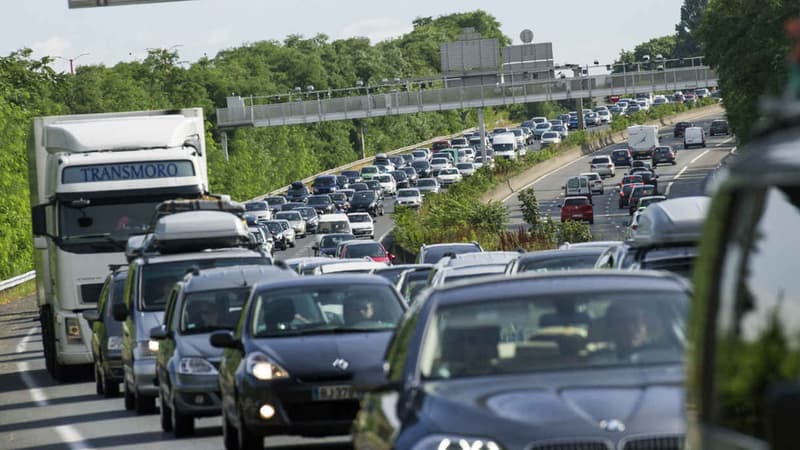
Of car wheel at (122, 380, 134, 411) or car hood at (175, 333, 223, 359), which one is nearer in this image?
car hood at (175, 333, 223, 359)

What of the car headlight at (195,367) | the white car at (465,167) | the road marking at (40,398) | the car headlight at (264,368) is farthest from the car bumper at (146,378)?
the white car at (465,167)

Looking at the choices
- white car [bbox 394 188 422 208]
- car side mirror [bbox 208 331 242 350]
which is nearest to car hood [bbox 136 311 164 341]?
car side mirror [bbox 208 331 242 350]

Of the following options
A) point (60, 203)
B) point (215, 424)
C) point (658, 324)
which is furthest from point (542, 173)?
point (658, 324)

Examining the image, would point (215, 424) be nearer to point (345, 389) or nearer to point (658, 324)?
point (345, 389)

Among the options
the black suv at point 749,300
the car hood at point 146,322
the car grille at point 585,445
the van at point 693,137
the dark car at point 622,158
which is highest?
the black suv at point 749,300

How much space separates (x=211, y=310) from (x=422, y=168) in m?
119

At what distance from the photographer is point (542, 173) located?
121 meters

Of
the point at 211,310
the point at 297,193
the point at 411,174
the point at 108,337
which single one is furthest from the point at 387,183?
the point at 211,310

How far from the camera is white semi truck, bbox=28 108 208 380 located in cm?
2753

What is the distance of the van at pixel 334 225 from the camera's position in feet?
272

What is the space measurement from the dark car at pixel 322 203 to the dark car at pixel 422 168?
24934mm

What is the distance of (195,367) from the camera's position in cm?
1717

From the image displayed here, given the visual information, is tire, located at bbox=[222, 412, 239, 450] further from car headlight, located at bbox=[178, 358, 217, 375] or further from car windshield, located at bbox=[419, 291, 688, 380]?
car windshield, located at bbox=[419, 291, 688, 380]

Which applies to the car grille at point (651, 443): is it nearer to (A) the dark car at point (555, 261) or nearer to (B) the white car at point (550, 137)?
(A) the dark car at point (555, 261)
